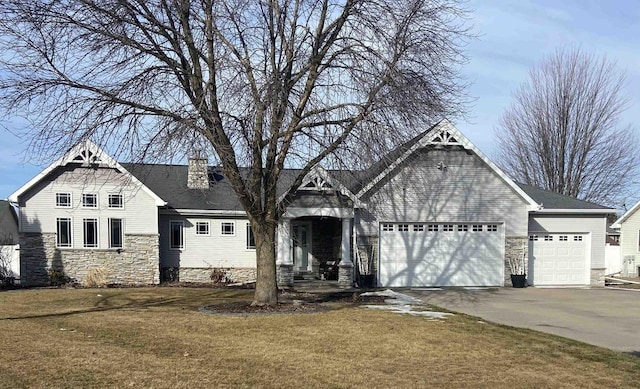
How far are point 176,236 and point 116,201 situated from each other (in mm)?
2749

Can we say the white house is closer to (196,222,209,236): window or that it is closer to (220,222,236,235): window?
(220,222,236,235): window

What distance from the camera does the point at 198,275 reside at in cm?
2380

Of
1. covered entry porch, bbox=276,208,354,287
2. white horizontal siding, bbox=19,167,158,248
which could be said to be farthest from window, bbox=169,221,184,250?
covered entry porch, bbox=276,208,354,287

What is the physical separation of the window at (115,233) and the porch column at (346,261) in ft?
28.8

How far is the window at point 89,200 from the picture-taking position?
2258cm

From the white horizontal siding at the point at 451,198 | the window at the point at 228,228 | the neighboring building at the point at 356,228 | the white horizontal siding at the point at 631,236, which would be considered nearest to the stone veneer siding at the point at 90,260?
the neighboring building at the point at 356,228

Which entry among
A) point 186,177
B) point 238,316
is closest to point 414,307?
point 238,316

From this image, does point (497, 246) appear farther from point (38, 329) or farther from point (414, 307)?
point (38, 329)

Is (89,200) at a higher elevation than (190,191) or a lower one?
lower

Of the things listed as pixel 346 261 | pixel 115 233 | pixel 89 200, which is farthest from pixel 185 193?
pixel 346 261

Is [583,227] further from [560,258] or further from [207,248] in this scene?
[207,248]

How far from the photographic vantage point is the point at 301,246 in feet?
82.1

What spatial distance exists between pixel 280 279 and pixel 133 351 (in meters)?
12.2

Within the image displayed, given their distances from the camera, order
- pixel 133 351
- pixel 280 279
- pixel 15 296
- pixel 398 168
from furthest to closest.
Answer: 1. pixel 280 279
2. pixel 398 168
3. pixel 15 296
4. pixel 133 351
